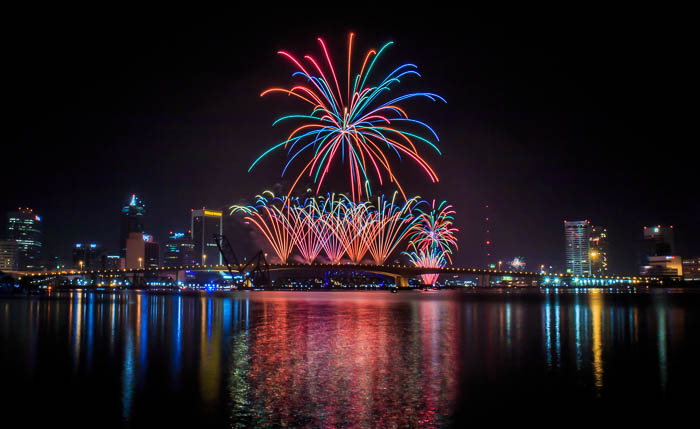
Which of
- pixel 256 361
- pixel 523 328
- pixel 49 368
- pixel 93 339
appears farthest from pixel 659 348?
pixel 93 339

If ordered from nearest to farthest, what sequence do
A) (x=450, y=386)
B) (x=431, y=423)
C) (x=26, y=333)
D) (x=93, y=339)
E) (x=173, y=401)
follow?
(x=431, y=423)
(x=173, y=401)
(x=450, y=386)
(x=93, y=339)
(x=26, y=333)

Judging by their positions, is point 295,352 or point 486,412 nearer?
point 486,412

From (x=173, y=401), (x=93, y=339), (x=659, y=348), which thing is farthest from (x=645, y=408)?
(x=93, y=339)

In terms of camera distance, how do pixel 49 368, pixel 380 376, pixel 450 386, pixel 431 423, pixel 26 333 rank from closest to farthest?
1. pixel 431 423
2. pixel 450 386
3. pixel 380 376
4. pixel 49 368
5. pixel 26 333

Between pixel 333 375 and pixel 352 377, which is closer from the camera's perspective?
pixel 352 377

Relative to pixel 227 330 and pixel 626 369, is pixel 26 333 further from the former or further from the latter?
pixel 626 369

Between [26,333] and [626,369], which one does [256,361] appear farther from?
[26,333]

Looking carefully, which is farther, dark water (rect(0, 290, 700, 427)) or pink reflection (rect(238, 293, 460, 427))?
dark water (rect(0, 290, 700, 427))

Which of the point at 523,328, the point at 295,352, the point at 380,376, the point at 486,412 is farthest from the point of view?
the point at 523,328

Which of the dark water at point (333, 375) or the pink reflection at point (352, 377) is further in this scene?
the dark water at point (333, 375)
